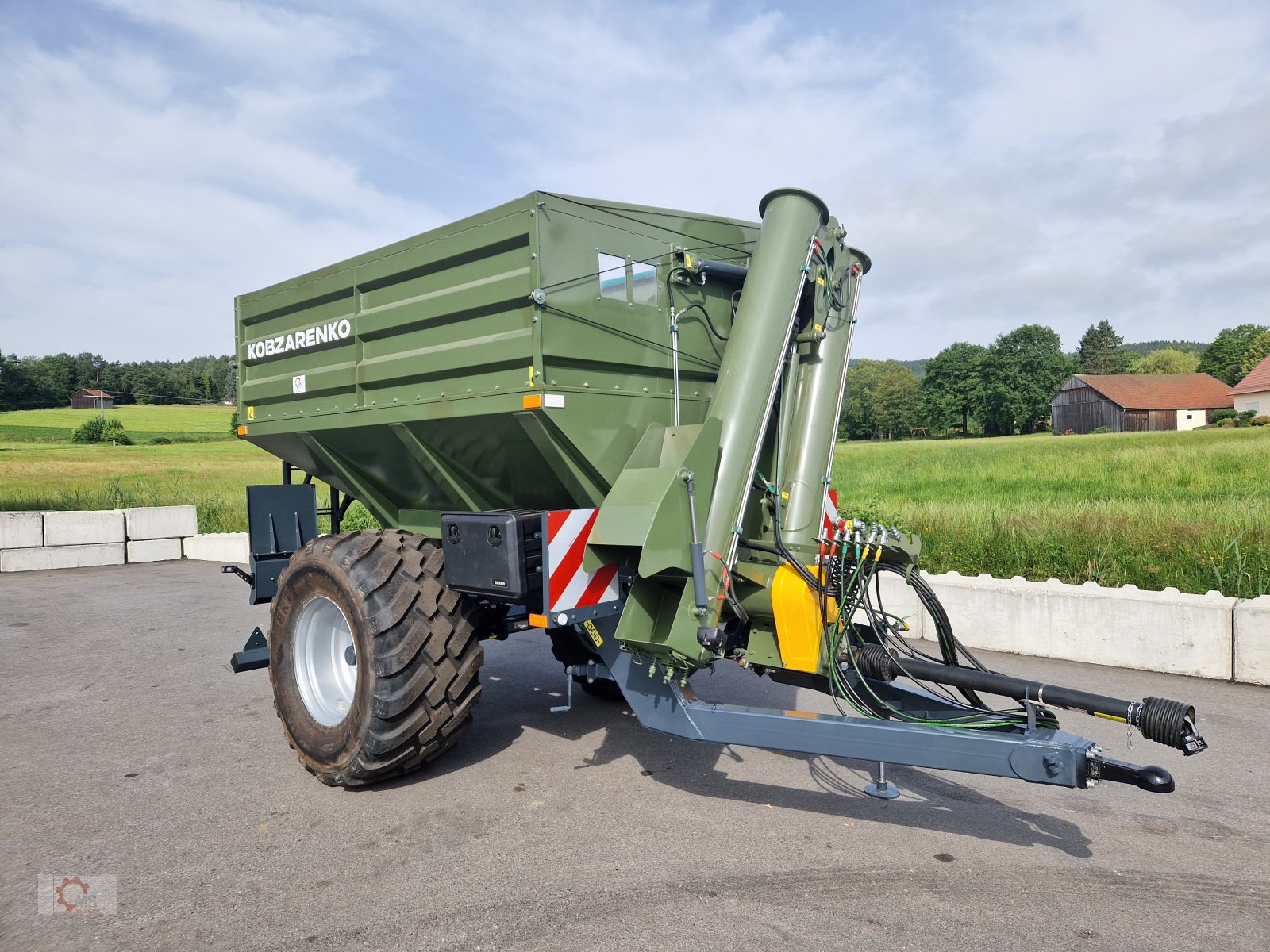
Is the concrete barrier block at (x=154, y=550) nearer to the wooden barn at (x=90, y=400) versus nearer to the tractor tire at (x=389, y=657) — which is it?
the tractor tire at (x=389, y=657)

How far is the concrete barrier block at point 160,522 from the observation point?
14.0 meters

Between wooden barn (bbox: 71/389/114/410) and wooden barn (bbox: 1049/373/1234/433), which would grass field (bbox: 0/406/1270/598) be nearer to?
wooden barn (bbox: 71/389/114/410)

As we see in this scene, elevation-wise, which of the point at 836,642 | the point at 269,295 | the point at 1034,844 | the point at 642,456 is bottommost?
the point at 1034,844

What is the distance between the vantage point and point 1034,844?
3.42 metres

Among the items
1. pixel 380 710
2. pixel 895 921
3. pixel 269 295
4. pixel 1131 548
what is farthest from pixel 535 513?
pixel 1131 548

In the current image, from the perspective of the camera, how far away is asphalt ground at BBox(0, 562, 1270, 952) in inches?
111

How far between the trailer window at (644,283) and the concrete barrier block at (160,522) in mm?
12921

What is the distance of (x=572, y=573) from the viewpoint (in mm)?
3852

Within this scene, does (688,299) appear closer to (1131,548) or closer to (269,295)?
(269,295)

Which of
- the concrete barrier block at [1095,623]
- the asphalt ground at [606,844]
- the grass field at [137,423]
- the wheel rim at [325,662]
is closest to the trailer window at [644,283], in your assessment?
the wheel rim at [325,662]

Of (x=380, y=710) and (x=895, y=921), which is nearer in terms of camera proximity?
(x=895, y=921)

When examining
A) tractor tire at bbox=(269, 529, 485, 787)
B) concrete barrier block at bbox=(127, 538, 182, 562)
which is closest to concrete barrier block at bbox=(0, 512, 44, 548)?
concrete barrier block at bbox=(127, 538, 182, 562)

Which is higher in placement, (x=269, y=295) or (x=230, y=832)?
(x=269, y=295)

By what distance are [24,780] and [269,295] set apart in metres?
3.16
